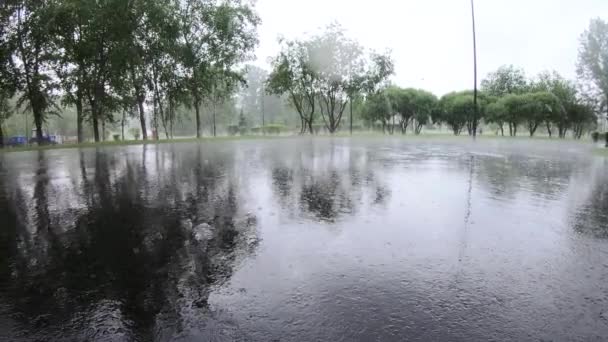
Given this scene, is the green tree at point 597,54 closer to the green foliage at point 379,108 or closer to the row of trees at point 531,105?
the row of trees at point 531,105

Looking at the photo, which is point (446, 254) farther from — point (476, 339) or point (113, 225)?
point (113, 225)

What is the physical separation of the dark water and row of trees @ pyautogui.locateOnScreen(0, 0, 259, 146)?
82.0ft

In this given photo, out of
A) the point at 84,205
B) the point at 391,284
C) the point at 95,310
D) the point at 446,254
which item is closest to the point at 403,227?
the point at 446,254

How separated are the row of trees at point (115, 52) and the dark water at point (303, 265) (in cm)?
2498

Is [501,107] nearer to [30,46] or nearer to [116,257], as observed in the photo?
[30,46]

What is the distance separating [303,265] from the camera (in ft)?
12.0

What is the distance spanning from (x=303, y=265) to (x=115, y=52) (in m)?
29.8

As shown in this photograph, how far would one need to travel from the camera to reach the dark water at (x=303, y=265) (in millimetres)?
2609

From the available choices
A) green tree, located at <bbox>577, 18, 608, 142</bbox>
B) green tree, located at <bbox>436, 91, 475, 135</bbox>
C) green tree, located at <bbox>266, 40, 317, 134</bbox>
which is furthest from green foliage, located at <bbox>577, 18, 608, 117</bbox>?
green tree, located at <bbox>266, 40, 317, 134</bbox>

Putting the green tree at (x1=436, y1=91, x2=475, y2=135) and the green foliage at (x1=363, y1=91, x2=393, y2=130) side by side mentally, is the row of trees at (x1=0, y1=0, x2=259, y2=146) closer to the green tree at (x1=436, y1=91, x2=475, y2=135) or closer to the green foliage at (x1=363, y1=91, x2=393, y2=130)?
the green foliage at (x1=363, y1=91, x2=393, y2=130)

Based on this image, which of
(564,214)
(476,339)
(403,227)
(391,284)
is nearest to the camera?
(476,339)

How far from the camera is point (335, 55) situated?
44.1 meters

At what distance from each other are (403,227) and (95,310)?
3.40 m

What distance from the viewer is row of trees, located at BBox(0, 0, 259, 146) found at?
27.2 meters
